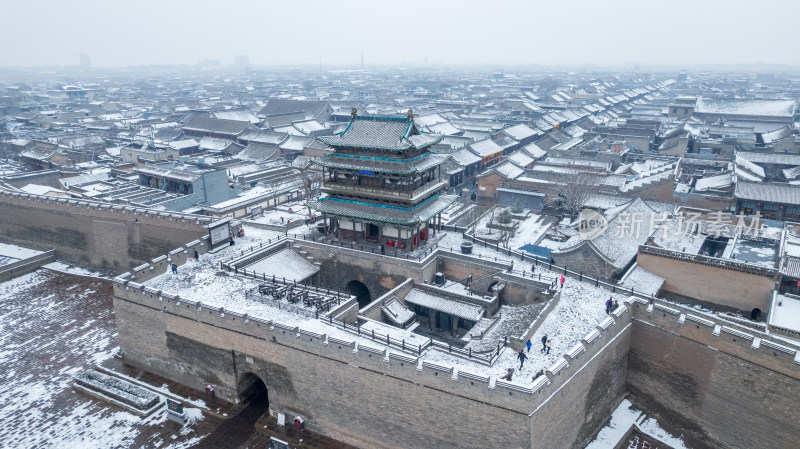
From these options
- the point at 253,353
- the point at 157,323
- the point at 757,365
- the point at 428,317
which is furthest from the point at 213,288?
the point at 757,365

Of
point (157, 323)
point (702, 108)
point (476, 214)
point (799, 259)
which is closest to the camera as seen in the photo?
point (157, 323)

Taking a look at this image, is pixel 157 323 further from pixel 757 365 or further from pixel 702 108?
pixel 702 108

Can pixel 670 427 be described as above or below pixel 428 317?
below

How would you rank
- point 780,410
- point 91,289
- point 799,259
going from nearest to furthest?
point 780,410 < point 799,259 < point 91,289

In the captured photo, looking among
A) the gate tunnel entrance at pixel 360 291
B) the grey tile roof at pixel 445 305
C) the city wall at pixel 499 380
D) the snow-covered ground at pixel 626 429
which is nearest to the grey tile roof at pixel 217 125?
the gate tunnel entrance at pixel 360 291

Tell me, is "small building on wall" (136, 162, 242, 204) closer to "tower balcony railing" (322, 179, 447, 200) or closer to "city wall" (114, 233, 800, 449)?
"tower balcony railing" (322, 179, 447, 200)

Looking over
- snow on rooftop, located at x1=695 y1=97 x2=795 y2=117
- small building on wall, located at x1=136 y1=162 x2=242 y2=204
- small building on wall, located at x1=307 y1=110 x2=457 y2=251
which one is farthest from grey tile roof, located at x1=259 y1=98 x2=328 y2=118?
snow on rooftop, located at x1=695 y1=97 x2=795 y2=117
